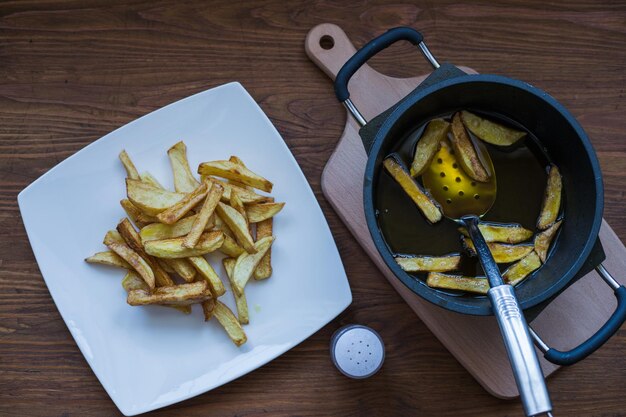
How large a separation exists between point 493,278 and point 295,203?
1.83 ft

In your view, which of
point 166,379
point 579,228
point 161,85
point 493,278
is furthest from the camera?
point 161,85

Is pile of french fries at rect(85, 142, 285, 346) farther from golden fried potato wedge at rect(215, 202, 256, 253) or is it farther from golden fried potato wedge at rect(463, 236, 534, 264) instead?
golden fried potato wedge at rect(463, 236, 534, 264)

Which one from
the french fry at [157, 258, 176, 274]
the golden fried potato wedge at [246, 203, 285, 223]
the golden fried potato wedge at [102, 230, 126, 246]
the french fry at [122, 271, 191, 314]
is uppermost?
the golden fried potato wedge at [246, 203, 285, 223]

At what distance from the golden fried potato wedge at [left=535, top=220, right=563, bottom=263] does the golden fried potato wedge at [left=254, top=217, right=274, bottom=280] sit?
63 centimetres

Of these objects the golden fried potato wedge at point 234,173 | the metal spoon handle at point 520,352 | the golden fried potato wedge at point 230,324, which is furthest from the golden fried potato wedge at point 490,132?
the golden fried potato wedge at point 230,324

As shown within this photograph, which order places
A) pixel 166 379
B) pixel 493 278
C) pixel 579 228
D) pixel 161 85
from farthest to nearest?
1. pixel 161 85
2. pixel 166 379
3. pixel 579 228
4. pixel 493 278

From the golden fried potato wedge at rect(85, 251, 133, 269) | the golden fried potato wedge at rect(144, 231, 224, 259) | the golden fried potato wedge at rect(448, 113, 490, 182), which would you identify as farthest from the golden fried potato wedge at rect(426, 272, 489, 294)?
the golden fried potato wedge at rect(85, 251, 133, 269)

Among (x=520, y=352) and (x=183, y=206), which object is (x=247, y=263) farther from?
(x=520, y=352)

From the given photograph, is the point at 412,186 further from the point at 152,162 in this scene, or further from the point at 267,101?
the point at 152,162

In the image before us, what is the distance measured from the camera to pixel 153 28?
1.67 metres

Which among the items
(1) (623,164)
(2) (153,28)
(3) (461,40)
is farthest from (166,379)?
(1) (623,164)

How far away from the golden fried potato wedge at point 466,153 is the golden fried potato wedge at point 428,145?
24mm

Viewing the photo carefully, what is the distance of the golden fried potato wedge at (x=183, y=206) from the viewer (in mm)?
1400

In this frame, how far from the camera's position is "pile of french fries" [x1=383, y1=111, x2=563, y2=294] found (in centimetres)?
137
